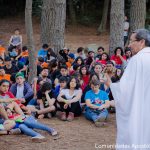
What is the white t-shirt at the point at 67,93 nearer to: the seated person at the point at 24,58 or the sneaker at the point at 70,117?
the sneaker at the point at 70,117

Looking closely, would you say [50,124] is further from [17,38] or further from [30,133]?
[17,38]

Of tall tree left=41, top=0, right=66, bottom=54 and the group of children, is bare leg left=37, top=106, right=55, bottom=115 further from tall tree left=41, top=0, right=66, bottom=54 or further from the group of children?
tall tree left=41, top=0, right=66, bottom=54

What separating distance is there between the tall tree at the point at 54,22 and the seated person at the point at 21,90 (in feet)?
11.7

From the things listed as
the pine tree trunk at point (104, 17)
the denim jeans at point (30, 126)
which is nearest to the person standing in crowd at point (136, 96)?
the denim jeans at point (30, 126)

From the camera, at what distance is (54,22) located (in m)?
11.4

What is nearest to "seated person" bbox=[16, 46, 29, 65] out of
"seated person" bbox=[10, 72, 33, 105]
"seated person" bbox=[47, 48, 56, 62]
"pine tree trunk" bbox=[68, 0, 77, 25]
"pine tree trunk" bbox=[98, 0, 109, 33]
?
"seated person" bbox=[47, 48, 56, 62]

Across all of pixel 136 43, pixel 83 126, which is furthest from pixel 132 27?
pixel 136 43

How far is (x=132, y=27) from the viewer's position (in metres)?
13.5

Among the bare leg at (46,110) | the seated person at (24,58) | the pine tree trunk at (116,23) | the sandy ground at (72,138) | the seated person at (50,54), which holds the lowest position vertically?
the sandy ground at (72,138)

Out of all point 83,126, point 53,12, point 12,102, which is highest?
point 53,12

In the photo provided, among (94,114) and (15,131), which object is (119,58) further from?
(15,131)

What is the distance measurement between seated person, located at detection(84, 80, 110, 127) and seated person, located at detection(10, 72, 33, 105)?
1144 mm

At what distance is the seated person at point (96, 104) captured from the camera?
7461 mm

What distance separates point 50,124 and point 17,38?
25.9ft
